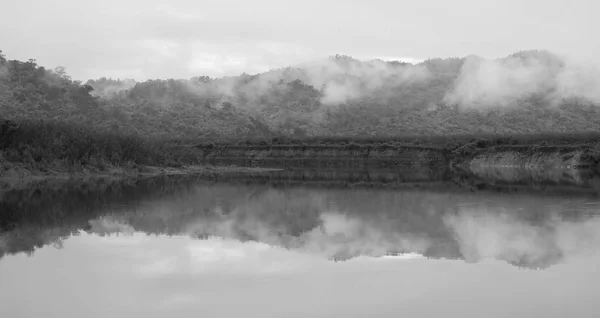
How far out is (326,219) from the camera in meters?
13.3

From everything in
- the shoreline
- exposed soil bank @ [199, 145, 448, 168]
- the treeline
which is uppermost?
the treeline

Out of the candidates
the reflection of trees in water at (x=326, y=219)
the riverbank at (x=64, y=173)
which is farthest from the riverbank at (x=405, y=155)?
the reflection of trees in water at (x=326, y=219)

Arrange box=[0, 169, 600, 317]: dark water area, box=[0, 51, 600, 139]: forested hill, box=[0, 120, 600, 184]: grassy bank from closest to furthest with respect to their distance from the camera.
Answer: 1. box=[0, 169, 600, 317]: dark water area
2. box=[0, 120, 600, 184]: grassy bank
3. box=[0, 51, 600, 139]: forested hill

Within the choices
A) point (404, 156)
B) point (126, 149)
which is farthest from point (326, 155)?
point (126, 149)

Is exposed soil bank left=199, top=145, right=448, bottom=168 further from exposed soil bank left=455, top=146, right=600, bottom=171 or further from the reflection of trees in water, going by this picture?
the reflection of trees in water

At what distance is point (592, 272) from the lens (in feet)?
24.7

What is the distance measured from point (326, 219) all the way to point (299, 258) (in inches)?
178

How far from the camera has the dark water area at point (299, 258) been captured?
6.32 meters

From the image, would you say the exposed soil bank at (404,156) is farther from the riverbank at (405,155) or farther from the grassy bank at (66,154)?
the grassy bank at (66,154)

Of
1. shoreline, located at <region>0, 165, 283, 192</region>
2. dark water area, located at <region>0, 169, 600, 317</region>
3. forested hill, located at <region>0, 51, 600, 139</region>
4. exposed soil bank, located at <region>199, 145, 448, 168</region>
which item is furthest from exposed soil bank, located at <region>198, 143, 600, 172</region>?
dark water area, located at <region>0, 169, 600, 317</region>

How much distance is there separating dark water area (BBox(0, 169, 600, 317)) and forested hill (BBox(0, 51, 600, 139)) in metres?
50.9

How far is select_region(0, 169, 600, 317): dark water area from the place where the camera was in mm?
6324

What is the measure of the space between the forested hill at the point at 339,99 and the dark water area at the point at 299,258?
50933 mm

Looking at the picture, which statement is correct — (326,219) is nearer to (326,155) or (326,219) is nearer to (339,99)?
(326,155)
